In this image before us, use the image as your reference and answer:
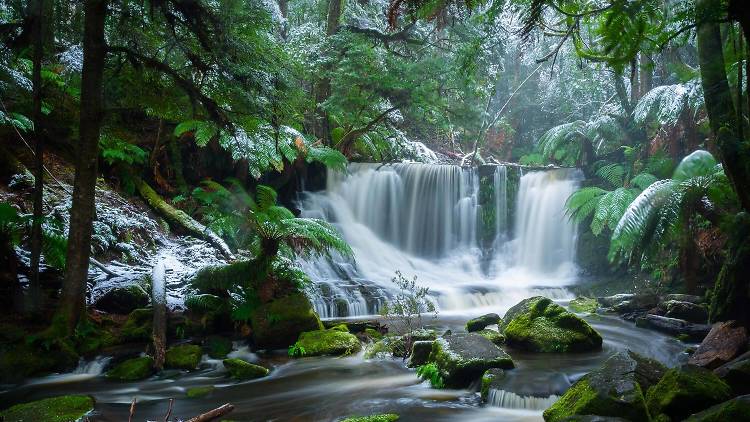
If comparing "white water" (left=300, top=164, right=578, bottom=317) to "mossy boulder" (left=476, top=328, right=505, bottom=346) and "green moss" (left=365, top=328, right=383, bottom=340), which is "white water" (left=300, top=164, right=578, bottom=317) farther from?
"mossy boulder" (left=476, top=328, right=505, bottom=346)

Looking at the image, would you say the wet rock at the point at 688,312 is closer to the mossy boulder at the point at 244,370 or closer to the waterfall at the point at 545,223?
the waterfall at the point at 545,223

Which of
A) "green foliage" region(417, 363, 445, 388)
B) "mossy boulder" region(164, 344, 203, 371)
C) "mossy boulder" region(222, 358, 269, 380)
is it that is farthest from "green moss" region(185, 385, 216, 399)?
"green foliage" region(417, 363, 445, 388)

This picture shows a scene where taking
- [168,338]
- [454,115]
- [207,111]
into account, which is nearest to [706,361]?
[207,111]

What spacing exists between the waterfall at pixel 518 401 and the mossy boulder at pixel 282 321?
10.9ft

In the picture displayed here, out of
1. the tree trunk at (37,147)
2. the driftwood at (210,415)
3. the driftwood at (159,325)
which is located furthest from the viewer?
the driftwood at (159,325)

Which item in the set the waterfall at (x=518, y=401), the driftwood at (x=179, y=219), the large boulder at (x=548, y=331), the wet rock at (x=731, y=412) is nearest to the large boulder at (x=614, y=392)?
the waterfall at (x=518, y=401)

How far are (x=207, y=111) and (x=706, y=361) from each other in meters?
6.08

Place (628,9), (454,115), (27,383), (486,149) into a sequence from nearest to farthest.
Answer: (628,9) < (27,383) < (454,115) < (486,149)

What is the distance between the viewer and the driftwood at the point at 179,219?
9796 mm

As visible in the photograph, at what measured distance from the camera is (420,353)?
650 centimetres

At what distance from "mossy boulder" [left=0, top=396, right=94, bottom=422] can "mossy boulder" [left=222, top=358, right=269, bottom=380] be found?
1593mm

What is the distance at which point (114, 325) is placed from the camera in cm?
698

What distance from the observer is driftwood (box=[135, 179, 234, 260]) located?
32.1 feet

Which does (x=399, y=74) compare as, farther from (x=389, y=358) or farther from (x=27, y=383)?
(x=27, y=383)
